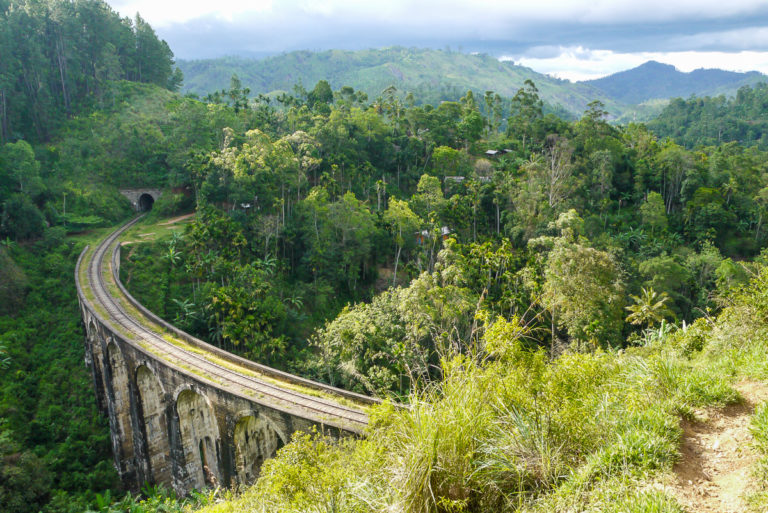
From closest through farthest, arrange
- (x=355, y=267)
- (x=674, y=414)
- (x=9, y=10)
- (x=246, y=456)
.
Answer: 1. (x=674, y=414)
2. (x=246, y=456)
3. (x=355, y=267)
4. (x=9, y=10)

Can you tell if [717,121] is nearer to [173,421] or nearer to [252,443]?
[252,443]

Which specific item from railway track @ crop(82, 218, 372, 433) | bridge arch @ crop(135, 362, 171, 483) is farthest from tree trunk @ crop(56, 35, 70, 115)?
bridge arch @ crop(135, 362, 171, 483)

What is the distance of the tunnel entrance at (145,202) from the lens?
2387 inches

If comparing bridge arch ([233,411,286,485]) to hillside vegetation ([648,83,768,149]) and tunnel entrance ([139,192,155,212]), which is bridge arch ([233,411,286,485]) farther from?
hillside vegetation ([648,83,768,149])

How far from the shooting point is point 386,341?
2936cm

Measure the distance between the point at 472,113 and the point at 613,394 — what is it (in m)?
71.0

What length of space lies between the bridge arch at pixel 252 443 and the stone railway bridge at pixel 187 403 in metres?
0.05

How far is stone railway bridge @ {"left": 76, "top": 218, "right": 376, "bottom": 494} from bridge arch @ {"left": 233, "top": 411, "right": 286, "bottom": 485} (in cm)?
5

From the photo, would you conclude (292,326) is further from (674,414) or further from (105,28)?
(105,28)

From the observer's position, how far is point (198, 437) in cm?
2605

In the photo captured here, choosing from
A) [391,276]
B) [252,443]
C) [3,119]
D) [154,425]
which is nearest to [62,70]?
[3,119]

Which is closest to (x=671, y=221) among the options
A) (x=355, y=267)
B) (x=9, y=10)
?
(x=355, y=267)

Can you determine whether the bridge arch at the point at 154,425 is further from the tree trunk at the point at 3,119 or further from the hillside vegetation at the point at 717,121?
the hillside vegetation at the point at 717,121

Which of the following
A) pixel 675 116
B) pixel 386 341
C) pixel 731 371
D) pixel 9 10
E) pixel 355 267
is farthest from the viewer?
pixel 675 116
